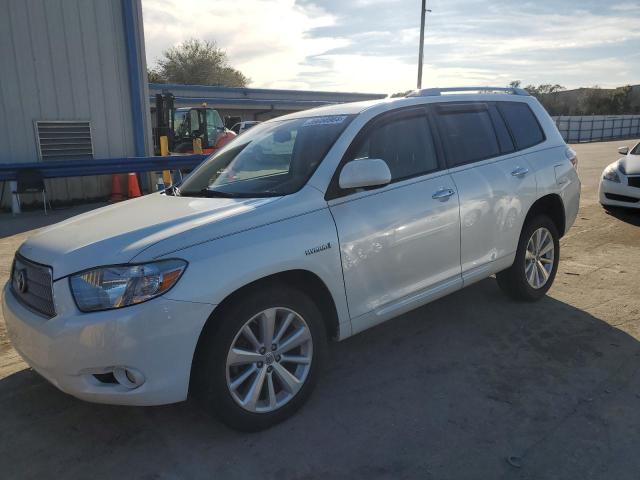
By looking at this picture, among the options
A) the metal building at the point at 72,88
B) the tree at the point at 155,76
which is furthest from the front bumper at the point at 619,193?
the tree at the point at 155,76

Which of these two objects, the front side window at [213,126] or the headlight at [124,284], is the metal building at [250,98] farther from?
the headlight at [124,284]

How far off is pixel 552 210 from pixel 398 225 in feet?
7.46

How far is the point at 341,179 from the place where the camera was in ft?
10.5

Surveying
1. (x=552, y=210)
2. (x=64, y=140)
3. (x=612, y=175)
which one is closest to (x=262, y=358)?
(x=552, y=210)

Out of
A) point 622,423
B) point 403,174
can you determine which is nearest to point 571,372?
point 622,423

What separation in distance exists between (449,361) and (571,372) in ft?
2.67

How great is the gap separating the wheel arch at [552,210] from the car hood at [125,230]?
8.72ft

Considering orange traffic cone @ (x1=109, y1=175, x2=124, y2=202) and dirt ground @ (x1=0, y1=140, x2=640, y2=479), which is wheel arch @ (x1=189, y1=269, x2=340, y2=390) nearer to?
dirt ground @ (x1=0, y1=140, x2=640, y2=479)

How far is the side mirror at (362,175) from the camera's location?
318 cm

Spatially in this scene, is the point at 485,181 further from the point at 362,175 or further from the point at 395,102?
the point at 362,175

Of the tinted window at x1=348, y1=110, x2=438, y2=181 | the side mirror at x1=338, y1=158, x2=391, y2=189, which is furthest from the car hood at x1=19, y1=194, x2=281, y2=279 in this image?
the tinted window at x1=348, y1=110, x2=438, y2=181

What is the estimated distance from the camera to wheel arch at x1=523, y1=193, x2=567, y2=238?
183 inches

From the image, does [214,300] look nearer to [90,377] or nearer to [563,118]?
[90,377]

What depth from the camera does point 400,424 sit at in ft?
9.88
